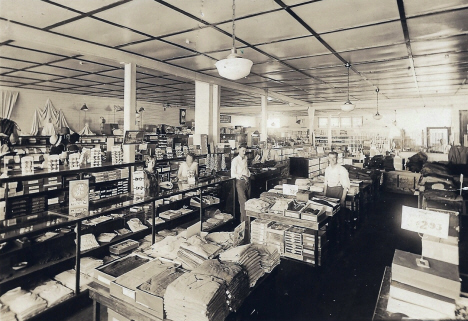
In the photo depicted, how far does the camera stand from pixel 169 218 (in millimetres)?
4949

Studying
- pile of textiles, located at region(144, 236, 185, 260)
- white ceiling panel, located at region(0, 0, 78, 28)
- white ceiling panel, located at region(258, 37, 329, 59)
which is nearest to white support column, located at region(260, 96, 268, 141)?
white ceiling panel, located at region(258, 37, 329, 59)

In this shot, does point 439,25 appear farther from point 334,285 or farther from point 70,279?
point 70,279

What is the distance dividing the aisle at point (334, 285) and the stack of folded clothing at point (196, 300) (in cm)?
25

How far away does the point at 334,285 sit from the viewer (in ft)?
12.1

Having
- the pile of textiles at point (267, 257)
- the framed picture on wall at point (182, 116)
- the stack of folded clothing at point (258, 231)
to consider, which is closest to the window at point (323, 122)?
the framed picture on wall at point (182, 116)

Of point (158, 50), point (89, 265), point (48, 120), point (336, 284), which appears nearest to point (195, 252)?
point (89, 265)

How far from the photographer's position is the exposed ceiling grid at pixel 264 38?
3.61m

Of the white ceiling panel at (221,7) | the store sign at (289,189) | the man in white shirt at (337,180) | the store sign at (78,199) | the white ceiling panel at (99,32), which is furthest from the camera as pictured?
the man in white shirt at (337,180)

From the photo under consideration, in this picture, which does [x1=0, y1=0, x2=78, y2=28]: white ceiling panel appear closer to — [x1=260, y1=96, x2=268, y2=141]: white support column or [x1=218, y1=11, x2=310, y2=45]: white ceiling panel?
[x1=218, y1=11, x2=310, y2=45]: white ceiling panel

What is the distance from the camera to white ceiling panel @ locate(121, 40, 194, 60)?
16.6 ft

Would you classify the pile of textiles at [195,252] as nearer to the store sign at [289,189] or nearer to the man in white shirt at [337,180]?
the store sign at [289,189]

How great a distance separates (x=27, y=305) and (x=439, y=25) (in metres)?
5.93

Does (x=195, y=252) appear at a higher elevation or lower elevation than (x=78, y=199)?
lower

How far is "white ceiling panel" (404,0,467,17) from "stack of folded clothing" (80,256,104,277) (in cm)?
473
